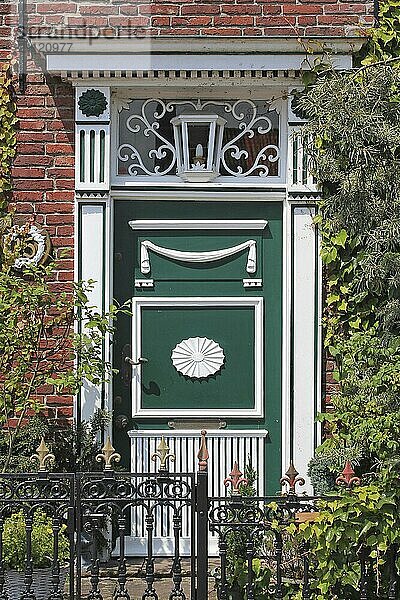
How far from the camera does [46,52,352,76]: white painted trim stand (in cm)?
746

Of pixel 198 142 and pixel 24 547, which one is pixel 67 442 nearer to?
pixel 24 547

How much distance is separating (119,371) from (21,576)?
197 centimetres

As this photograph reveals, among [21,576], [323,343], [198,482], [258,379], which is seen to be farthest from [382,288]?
[21,576]

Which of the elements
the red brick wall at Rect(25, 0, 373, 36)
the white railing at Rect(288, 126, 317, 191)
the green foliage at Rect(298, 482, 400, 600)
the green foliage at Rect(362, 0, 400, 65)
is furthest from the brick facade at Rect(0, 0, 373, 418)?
the green foliage at Rect(298, 482, 400, 600)

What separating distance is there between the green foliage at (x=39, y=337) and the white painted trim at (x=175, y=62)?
Answer: 117cm

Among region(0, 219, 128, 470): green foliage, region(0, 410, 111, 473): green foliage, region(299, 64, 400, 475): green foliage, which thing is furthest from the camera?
region(0, 410, 111, 473): green foliage

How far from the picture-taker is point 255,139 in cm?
776

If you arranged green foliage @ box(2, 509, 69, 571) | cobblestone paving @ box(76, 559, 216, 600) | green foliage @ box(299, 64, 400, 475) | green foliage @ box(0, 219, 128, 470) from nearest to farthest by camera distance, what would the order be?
green foliage @ box(2, 509, 69, 571), cobblestone paving @ box(76, 559, 216, 600), green foliage @ box(0, 219, 128, 470), green foliage @ box(299, 64, 400, 475)

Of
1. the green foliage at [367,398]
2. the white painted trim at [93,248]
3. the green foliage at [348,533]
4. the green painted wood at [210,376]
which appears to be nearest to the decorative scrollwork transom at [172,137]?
the white painted trim at [93,248]

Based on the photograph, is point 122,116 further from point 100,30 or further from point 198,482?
point 198,482

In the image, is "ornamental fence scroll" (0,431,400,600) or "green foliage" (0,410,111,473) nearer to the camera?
"ornamental fence scroll" (0,431,400,600)

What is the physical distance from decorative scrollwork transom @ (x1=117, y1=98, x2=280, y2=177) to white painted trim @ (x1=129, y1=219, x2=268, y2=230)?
32 centimetres

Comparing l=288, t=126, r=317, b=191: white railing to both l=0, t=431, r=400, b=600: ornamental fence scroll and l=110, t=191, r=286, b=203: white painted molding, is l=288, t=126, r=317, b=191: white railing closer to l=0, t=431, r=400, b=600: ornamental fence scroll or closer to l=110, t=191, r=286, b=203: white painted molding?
l=110, t=191, r=286, b=203: white painted molding

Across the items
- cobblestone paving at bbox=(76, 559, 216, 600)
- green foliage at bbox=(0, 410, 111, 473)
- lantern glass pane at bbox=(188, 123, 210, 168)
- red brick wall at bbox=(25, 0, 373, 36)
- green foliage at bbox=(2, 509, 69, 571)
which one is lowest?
cobblestone paving at bbox=(76, 559, 216, 600)
